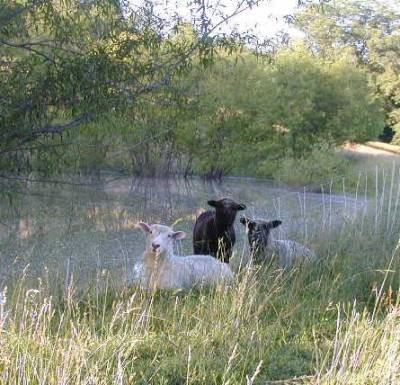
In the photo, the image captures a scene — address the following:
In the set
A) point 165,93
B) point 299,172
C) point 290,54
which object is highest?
point 290,54

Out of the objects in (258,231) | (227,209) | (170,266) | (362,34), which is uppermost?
(362,34)

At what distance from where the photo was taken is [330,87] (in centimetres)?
3225

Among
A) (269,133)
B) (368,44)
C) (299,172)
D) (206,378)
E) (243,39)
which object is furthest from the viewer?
(368,44)

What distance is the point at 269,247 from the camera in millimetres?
8047

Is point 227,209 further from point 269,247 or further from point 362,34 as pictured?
point 362,34

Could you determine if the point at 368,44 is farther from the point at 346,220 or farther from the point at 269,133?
the point at 346,220

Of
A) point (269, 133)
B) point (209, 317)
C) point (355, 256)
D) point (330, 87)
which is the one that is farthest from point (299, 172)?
point (209, 317)

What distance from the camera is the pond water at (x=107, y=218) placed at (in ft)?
28.4

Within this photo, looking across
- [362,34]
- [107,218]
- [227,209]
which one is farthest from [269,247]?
[362,34]

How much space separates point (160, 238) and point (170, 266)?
0.28 metres

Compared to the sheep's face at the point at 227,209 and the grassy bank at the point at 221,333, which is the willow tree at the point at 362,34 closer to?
the sheep's face at the point at 227,209

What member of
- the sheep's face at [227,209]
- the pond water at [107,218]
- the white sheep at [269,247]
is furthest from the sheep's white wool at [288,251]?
the sheep's face at [227,209]

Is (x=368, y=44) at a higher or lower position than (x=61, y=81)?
higher

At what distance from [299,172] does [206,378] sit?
24.1 m
